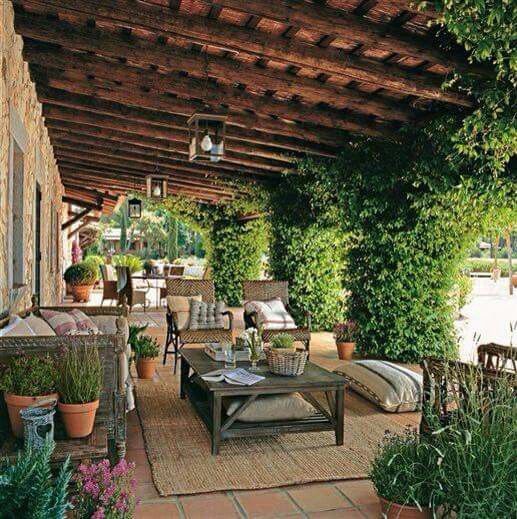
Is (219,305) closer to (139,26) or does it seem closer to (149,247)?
(139,26)

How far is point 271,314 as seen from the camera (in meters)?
7.12

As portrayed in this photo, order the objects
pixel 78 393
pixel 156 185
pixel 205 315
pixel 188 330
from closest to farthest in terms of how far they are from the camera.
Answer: pixel 78 393, pixel 188 330, pixel 205 315, pixel 156 185

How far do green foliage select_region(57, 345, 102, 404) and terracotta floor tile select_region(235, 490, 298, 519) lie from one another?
3.19 feet

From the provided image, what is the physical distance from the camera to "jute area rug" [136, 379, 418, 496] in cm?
339

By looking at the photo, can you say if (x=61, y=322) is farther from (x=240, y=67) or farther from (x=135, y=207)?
(x=135, y=207)

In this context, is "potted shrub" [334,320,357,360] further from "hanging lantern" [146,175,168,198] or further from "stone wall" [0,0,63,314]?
"hanging lantern" [146,175,168,198]

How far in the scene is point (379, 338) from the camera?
7.02 meters

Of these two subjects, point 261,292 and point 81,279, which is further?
point 81,279

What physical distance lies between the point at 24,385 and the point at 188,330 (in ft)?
11.2

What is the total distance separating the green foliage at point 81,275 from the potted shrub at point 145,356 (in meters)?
8.59

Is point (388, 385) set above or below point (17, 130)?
below

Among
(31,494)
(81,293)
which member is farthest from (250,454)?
(81,293)

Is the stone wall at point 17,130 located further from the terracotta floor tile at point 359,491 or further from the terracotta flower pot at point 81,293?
the terracotta flower pot at point 81,293

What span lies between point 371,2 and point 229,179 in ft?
22.2
